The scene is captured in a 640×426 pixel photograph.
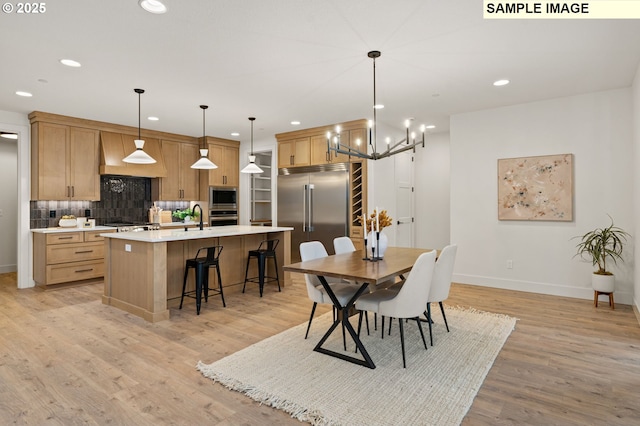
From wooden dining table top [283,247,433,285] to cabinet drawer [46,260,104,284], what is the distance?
13.9ft

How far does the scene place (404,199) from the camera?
6.94 metres

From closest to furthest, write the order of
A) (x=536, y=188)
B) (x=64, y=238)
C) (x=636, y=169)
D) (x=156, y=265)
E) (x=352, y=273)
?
(x=352, y=273), (x=156, y=265), (x=636, y=169), (x=536, y=188), (x=64, y=238)

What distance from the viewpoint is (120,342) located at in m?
3.24

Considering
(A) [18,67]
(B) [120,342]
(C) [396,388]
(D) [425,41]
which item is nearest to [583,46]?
(D) [425,41]

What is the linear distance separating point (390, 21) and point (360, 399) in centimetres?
265

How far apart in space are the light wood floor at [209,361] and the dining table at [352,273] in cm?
→ 79

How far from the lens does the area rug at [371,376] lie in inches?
83.7

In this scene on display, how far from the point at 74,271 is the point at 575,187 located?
711 cm

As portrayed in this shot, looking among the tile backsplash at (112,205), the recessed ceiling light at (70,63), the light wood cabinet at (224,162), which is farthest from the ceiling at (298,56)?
the light wood cabinet at (224,162)

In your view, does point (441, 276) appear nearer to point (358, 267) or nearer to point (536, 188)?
point (358, 267)

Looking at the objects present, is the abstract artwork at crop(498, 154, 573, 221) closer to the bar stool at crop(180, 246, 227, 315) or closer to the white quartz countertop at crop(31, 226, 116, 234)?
the bar stool at crop(180, 246, 227, 315)

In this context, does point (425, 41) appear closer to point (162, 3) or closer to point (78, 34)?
point (162, 3)

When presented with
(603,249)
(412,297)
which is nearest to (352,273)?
(412,297)

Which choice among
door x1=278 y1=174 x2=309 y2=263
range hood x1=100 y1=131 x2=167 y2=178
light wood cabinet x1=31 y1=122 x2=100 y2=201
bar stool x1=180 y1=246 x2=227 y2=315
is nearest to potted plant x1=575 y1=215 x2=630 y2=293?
door x1=278 y1=174 x2=309 y2=263
